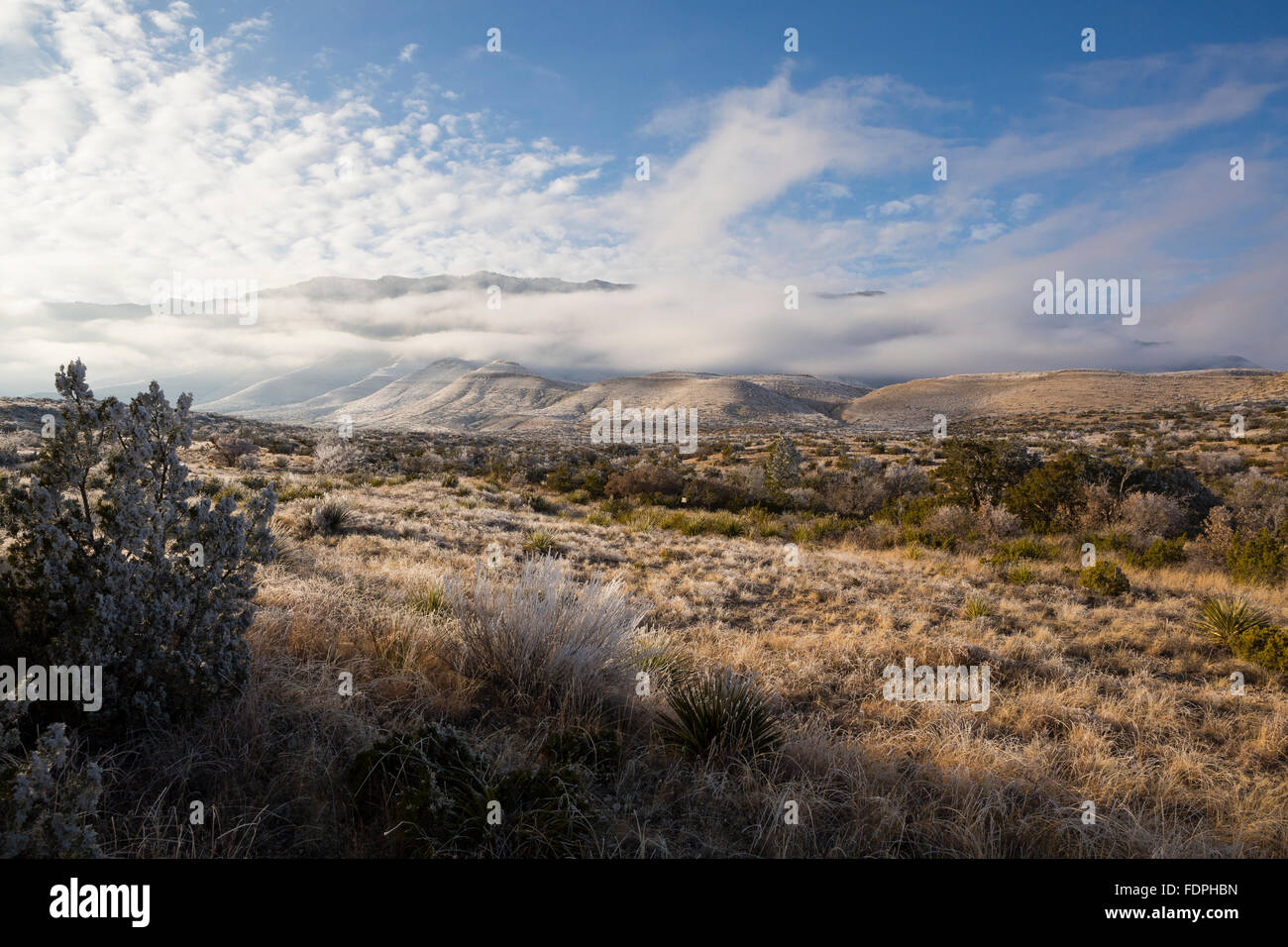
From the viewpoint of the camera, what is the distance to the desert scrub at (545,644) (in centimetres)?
360

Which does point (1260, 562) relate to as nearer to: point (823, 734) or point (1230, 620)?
point (1230, 620)

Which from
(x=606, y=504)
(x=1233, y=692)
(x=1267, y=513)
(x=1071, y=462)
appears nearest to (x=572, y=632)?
(x=1233, y=692)

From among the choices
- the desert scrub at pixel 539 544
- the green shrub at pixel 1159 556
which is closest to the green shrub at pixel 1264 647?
the green shrub at pixel 1159 556

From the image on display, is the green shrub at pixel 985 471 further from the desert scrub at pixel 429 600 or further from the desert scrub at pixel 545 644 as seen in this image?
the desert scrub at pixel 429 600

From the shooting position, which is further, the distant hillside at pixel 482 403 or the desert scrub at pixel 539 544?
the distant hillside at pixel 482 403

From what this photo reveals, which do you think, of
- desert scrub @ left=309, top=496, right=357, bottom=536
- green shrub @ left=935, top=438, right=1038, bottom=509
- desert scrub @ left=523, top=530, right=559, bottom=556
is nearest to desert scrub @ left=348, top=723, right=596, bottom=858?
desert scrub @ left=523, top=530, right=559, bottom=556

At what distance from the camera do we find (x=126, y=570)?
2547 millimetres

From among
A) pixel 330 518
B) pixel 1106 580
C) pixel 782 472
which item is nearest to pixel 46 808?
pixel 330 518

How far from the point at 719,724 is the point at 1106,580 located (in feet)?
28.7

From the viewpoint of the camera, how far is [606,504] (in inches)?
648

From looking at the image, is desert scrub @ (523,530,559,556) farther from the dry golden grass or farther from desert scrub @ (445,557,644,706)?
desert scrub @ (445,557,644,706)

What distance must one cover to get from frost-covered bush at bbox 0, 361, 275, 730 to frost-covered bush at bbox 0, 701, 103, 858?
2.68 feet

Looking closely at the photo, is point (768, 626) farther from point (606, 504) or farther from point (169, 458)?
point (606, 504)

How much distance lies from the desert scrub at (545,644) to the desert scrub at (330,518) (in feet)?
20.8
